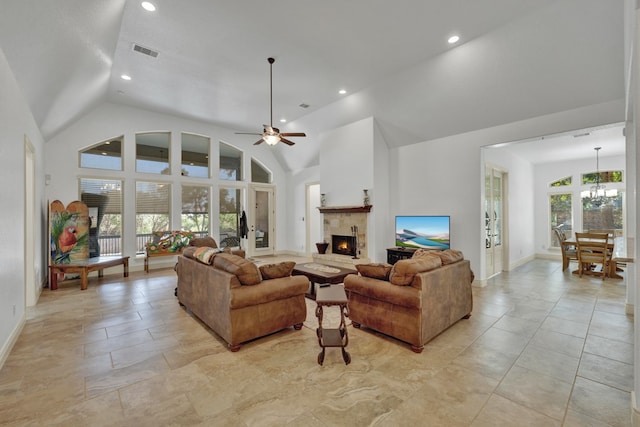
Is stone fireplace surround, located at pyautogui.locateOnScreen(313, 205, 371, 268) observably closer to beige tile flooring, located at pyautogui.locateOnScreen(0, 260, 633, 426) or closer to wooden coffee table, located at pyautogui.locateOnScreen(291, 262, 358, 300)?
wooden coffee table, located at pyautogui.locateOnScreen(291, 262, 358, 300)

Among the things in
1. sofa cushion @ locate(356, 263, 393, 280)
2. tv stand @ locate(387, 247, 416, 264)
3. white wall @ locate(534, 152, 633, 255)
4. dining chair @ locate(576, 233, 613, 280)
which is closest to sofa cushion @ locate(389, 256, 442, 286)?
sofa cushion @ locate(356, 263, 393, 280)

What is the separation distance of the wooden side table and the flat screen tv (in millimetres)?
3509

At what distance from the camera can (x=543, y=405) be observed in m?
2.08

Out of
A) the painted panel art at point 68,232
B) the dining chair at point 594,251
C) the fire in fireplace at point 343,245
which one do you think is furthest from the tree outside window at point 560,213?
the painted panel art at point 68,232

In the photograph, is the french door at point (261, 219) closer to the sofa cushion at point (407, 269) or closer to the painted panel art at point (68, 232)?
the painted panel art at point (68, 232)

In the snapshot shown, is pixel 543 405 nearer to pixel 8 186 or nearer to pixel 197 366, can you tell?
pixel 197 366

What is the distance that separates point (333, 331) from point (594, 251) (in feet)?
22.1

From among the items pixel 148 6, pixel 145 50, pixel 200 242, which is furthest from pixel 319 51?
pixel 200 242

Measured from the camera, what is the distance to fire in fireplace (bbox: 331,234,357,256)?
22.5 feet

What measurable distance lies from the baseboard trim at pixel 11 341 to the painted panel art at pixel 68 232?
2.33m

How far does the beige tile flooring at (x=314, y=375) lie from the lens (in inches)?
78.2

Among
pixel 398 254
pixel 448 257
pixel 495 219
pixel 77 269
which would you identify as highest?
pixel 495 219

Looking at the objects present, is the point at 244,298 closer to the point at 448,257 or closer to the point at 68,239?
the point at 448,257

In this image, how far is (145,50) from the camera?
14.5ft
